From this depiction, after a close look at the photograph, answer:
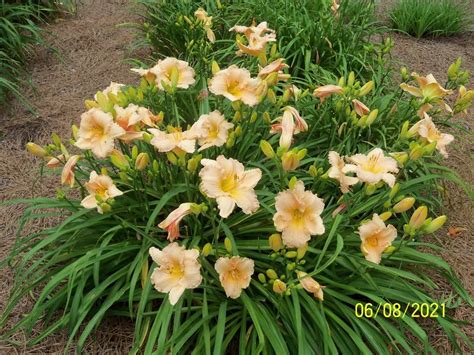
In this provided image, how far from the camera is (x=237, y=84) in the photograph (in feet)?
6.06

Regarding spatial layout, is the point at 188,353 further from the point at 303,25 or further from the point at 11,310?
the point at 303,25

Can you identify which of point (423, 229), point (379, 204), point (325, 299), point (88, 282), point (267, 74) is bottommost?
point (88, 282)

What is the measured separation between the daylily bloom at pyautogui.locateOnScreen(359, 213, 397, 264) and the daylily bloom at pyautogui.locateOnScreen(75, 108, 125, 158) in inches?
35.3

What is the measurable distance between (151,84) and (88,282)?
0.86 meters

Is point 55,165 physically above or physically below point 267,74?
below

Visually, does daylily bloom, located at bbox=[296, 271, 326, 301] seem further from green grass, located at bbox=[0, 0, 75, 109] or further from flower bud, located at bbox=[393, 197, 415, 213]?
green grass, located at bbox=[0, 0, 75, 109]

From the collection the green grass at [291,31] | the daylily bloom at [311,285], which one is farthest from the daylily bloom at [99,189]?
the green grass at [291,31]

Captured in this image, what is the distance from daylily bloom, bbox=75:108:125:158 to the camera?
162 centimetres

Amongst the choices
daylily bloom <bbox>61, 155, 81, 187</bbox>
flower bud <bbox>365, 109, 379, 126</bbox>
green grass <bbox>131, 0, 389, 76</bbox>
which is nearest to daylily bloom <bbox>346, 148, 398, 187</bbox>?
flower bud <bbox>365, 109, 379, 126</bbox>

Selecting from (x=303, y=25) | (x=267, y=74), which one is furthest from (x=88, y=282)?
(x=303, y=25)

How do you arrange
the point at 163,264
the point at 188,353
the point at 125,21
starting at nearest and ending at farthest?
the point at 163,264, the point at 188,353, the point at 125,21

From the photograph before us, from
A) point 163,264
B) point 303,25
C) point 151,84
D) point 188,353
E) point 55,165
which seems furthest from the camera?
point 303,25

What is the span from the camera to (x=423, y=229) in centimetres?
152

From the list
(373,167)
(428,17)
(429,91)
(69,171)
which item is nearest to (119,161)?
(69,171)
